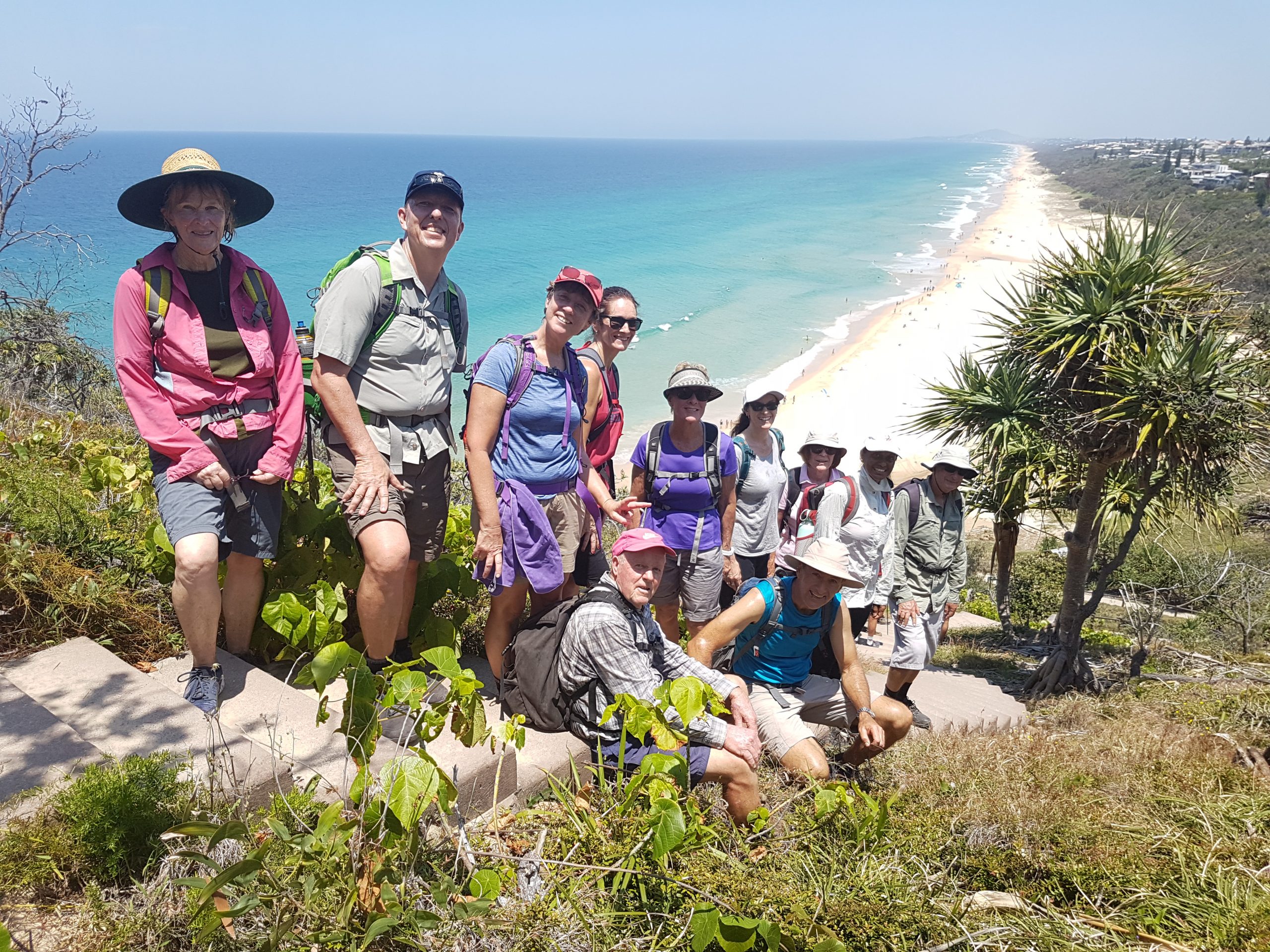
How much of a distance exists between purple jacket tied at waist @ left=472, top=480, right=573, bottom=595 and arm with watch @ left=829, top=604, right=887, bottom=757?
128 cm

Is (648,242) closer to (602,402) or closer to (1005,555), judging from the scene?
(1005,555)

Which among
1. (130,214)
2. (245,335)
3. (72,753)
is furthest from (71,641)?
(130,214)

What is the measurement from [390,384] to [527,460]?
60 cm

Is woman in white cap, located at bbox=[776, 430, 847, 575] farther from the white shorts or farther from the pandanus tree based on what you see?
the pandanus tree

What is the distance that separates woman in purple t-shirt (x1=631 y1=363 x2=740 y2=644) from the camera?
4270 millimetres

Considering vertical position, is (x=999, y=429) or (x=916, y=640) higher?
(x=999, y=429)

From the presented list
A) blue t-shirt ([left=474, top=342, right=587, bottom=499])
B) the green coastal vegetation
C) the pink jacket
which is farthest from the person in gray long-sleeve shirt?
the pink jacket

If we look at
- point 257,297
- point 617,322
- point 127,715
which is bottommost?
point 127,715

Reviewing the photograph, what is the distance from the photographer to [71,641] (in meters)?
3.33

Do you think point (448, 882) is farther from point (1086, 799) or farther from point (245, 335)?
point (1086, 799)

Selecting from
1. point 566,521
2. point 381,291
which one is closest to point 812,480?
point 566,521

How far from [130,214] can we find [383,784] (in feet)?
7.74

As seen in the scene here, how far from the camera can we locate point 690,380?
14.0ft

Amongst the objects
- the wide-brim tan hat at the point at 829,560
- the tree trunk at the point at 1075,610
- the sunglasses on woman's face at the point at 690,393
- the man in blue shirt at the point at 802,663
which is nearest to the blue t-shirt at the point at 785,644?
the man in blue shirt at the point at 802,663
